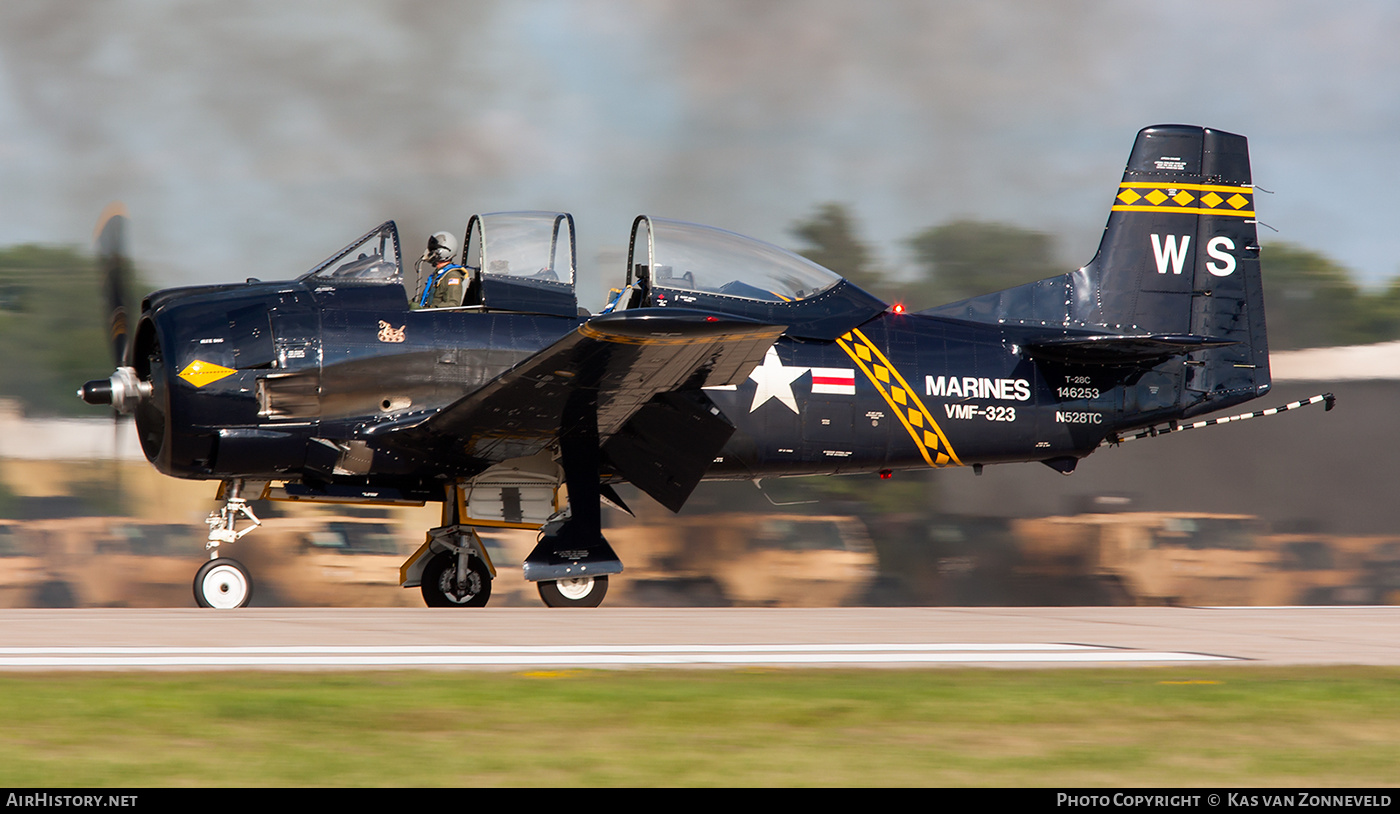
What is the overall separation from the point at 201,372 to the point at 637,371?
346cm

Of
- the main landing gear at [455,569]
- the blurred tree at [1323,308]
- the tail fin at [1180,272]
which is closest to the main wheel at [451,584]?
the main landing gear at [455,569]

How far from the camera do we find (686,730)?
4.43 m

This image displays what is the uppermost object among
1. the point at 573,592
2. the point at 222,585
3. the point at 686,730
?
the point at 222,585

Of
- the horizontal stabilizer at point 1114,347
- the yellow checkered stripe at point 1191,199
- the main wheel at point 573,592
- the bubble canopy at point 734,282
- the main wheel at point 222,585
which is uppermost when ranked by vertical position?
the yellow checkered stripe at point 1191,199

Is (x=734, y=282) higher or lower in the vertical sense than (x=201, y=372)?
higher

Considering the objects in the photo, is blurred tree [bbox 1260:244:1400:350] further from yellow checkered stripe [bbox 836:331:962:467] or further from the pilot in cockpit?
the pilot in cockpit

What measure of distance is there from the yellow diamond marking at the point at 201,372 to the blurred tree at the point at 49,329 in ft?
19.2

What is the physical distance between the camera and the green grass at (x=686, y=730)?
3824 mm

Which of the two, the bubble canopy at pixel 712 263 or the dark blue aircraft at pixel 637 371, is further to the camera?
the bubble canopy at pixel 712 263

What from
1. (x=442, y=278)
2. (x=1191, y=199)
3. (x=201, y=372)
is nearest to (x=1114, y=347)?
(x=1191, y=199)

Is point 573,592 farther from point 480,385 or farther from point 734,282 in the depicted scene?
point 734,282

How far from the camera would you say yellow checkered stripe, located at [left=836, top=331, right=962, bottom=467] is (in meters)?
11.5

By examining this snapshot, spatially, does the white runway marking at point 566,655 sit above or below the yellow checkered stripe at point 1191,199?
below

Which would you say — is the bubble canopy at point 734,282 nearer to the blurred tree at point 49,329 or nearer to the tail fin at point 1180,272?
the tail fin at point 1180,272
